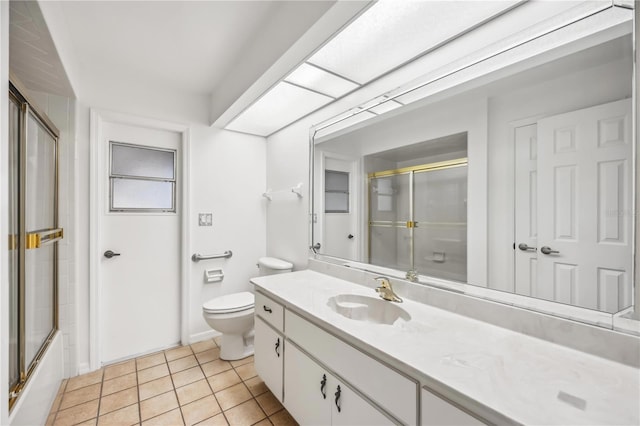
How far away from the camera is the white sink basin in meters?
1.44

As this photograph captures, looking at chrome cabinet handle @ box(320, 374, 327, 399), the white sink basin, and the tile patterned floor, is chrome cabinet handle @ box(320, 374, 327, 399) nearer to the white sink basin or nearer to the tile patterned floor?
the white sink basin

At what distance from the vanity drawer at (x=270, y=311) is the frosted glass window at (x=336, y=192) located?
837 millimetres

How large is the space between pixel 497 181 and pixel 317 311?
40.3 inches

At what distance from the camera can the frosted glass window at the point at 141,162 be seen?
2283 mm

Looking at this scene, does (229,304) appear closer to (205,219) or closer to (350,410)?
(205,219)

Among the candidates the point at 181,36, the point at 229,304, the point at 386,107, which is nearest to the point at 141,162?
the point at 181,36

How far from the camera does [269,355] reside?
5.47 ft

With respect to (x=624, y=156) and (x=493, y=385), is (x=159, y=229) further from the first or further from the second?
(x=624, y=156)

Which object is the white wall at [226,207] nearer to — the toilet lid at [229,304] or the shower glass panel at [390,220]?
the toilet lid at [229,304]

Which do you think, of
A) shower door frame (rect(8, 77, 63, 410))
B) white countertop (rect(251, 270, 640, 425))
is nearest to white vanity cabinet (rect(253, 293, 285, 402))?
white countertop (rect(251, 270, 640, 425))

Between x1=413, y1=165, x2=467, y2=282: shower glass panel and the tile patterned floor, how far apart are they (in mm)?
1277

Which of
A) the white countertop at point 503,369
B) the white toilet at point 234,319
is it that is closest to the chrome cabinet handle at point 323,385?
the white countertop at point 503,369

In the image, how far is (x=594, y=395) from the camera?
697 millimetres

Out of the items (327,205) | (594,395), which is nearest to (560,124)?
(594,395)
